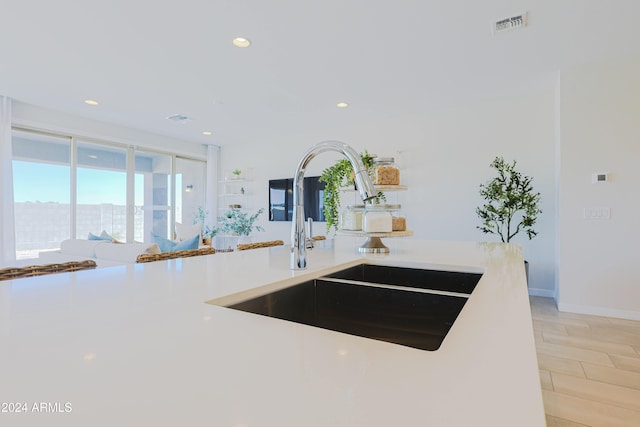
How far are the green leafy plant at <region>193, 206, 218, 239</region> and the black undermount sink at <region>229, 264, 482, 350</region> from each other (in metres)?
6.13

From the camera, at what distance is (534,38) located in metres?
2.96

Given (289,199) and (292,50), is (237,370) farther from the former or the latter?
(289,199)

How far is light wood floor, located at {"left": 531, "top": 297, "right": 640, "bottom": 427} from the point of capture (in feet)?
5.83

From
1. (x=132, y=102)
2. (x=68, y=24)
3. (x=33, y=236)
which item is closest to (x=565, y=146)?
(x=68, y=24)

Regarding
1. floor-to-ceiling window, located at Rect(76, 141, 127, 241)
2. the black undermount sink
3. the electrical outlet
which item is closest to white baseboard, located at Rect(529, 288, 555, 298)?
the electrical outlet

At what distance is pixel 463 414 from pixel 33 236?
6.32 meters

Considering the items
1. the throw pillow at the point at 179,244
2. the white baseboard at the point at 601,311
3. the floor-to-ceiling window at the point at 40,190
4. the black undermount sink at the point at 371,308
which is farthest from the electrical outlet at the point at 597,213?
the floor-to-ceiling window at the point at 40,190

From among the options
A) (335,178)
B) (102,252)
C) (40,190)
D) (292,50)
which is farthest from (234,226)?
(335,178)

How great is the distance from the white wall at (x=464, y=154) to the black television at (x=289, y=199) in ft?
1.68

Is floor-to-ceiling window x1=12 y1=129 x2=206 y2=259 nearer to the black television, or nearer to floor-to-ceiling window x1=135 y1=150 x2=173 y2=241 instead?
floor-to-ceiling window x1=135 y1=150 x2=173 y2=241

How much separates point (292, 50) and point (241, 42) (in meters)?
0.46

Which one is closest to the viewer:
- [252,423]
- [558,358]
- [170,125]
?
[252,423]

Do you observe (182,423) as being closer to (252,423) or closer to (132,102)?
(252,423)

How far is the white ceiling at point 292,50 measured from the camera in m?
2.56
